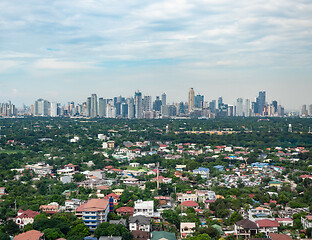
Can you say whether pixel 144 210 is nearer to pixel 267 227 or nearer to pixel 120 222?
pixel 120 222

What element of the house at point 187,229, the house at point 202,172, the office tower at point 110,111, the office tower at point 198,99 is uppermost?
the office tower at point 198,99

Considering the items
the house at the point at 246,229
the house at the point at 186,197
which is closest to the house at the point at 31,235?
the house at the point at 246,229

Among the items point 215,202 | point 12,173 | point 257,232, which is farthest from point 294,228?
point 12,173

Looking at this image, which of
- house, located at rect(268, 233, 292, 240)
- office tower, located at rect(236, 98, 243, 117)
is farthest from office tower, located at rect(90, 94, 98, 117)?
house, located at rect(268, 233, 292, 240)

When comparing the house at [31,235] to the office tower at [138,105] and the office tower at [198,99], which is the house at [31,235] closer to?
the office tower at [138,105]

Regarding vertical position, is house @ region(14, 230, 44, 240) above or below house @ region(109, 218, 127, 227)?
above

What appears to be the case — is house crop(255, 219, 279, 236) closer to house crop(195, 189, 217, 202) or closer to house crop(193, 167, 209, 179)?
house crop(195, 189, 217, 202)
